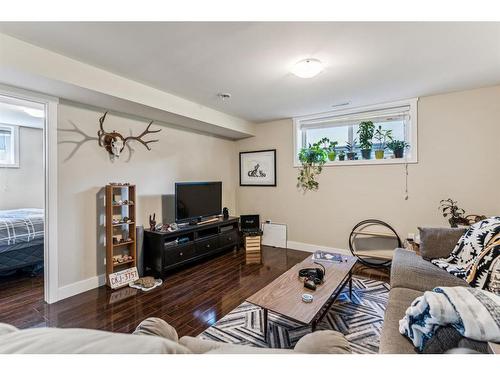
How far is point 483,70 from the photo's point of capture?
2.31m

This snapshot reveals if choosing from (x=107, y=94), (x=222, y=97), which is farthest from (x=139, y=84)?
(x=222, y=97)

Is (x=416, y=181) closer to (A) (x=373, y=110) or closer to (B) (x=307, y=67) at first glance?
(A) (x=373, y=110)

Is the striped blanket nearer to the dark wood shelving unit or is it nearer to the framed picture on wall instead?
the dark wood shelving unit

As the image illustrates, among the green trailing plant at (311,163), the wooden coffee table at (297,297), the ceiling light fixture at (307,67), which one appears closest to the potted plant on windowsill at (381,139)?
the green trailing plant at (311,163)

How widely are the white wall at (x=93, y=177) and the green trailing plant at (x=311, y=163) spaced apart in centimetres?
195

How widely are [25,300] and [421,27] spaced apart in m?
4.18

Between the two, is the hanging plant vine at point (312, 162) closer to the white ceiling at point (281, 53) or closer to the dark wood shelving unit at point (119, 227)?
the white ceiling at point (281, 53)

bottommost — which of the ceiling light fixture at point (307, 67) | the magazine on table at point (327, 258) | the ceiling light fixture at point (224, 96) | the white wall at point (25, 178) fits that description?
the magazine on table at point (327, 258)

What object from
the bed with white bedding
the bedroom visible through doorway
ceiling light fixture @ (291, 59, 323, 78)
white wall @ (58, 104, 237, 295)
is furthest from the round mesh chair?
the bed with white bedding

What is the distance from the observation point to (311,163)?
12.8 feet

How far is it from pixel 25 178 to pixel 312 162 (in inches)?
210

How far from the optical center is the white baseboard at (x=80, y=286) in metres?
2.40

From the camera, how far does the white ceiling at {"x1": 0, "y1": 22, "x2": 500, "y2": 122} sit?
1.63m

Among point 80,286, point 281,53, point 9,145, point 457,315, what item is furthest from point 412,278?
point 9,145
